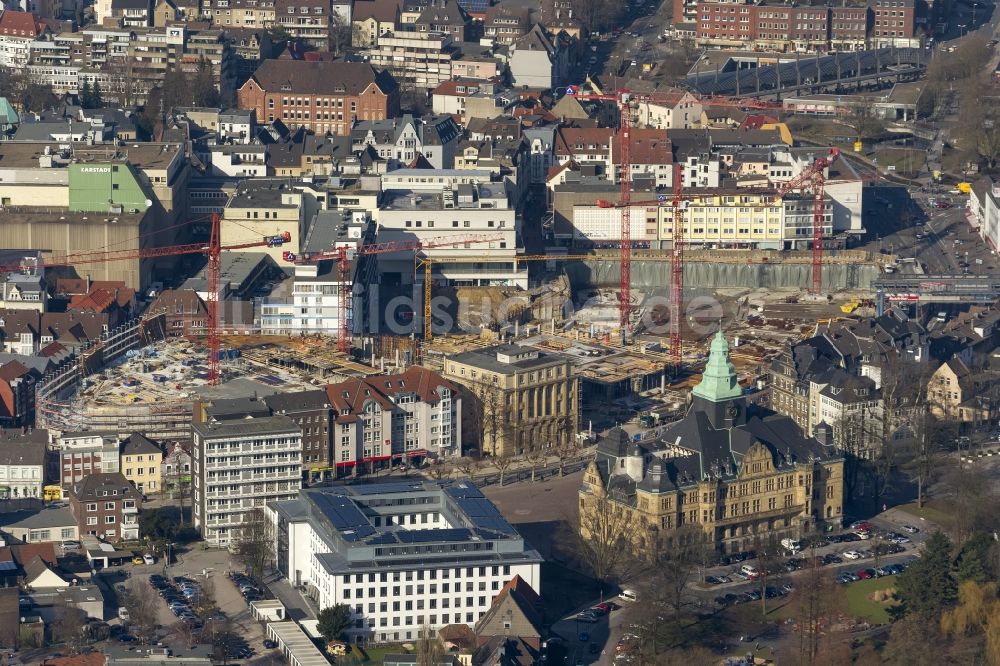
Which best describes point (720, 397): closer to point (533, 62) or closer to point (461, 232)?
point (461, 232)

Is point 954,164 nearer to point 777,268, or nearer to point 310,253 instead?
point 777,268

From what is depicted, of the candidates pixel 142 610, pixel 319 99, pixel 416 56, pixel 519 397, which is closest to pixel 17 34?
pixel 319 99

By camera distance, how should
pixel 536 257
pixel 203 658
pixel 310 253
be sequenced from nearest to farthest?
pixel 203 658, pixel 310 253, pixel 536 257

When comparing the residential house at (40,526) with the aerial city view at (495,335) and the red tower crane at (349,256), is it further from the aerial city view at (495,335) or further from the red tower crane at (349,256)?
the red tower crane at (349,256)

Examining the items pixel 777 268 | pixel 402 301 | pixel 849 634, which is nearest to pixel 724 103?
pixel 777 268

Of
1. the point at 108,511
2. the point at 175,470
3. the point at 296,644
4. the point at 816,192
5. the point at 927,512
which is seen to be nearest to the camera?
the point at 296,644
